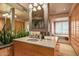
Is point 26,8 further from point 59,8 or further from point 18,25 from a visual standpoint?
point 59,8

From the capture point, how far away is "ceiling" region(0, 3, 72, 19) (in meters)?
1.62

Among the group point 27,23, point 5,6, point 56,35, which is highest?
point 5,6

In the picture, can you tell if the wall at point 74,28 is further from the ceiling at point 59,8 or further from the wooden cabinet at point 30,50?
the wooden cabinet at point 30,50

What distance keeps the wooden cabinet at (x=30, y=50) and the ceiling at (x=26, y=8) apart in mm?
532

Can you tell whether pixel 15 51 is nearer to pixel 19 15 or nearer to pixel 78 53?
pixel 19 15

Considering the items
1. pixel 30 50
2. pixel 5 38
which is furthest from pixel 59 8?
pixel 5 38

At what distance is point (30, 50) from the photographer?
163cm

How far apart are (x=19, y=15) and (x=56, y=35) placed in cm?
75

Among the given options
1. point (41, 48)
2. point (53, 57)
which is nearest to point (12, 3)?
point (41, 48)

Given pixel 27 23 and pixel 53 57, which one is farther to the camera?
pixel 27 23

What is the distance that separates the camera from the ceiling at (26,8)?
5.33 feet

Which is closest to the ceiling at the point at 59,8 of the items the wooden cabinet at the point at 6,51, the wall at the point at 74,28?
the wall at the point at 74,28

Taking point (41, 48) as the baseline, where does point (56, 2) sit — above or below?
above

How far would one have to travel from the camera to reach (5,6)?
64.6 inches
